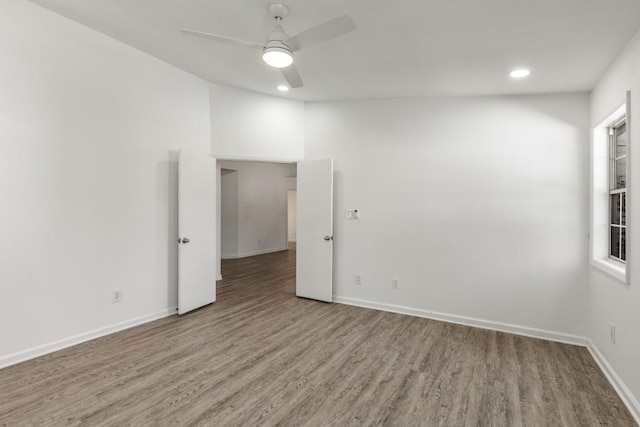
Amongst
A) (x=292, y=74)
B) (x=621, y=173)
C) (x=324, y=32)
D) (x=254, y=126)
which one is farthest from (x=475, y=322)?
(x=254, y=126)

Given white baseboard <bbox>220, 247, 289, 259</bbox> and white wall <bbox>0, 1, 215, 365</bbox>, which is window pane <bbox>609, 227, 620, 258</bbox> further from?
white baseboard <bbox>220, 247, 289, 259</bbox>

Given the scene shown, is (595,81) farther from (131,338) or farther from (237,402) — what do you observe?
(131,338)

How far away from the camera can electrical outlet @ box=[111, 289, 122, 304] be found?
3.44 meters

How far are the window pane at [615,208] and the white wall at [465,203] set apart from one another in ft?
0.79

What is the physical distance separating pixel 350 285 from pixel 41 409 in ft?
11.1

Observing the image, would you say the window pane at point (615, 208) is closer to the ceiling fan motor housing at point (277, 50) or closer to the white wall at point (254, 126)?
the ceiling fan motor housing at point (277, 50)

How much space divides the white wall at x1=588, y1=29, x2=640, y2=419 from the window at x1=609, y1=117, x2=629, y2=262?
0.89ft

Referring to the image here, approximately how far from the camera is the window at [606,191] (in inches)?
125

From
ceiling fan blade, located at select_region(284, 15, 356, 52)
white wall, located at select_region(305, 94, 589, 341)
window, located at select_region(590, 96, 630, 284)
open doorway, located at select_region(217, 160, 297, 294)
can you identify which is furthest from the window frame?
open doorway, located at select_region(217, 160, 297, 294)

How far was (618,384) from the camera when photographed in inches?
101

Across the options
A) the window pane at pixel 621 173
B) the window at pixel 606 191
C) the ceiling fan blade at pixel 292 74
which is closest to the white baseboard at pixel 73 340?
the ceiling fan blade at pixel 292 74

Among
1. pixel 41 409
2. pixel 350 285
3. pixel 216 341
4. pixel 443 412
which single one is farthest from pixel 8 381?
pixel 350 285

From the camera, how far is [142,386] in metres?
2.48

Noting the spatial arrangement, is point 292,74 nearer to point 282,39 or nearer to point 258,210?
point 282,39
